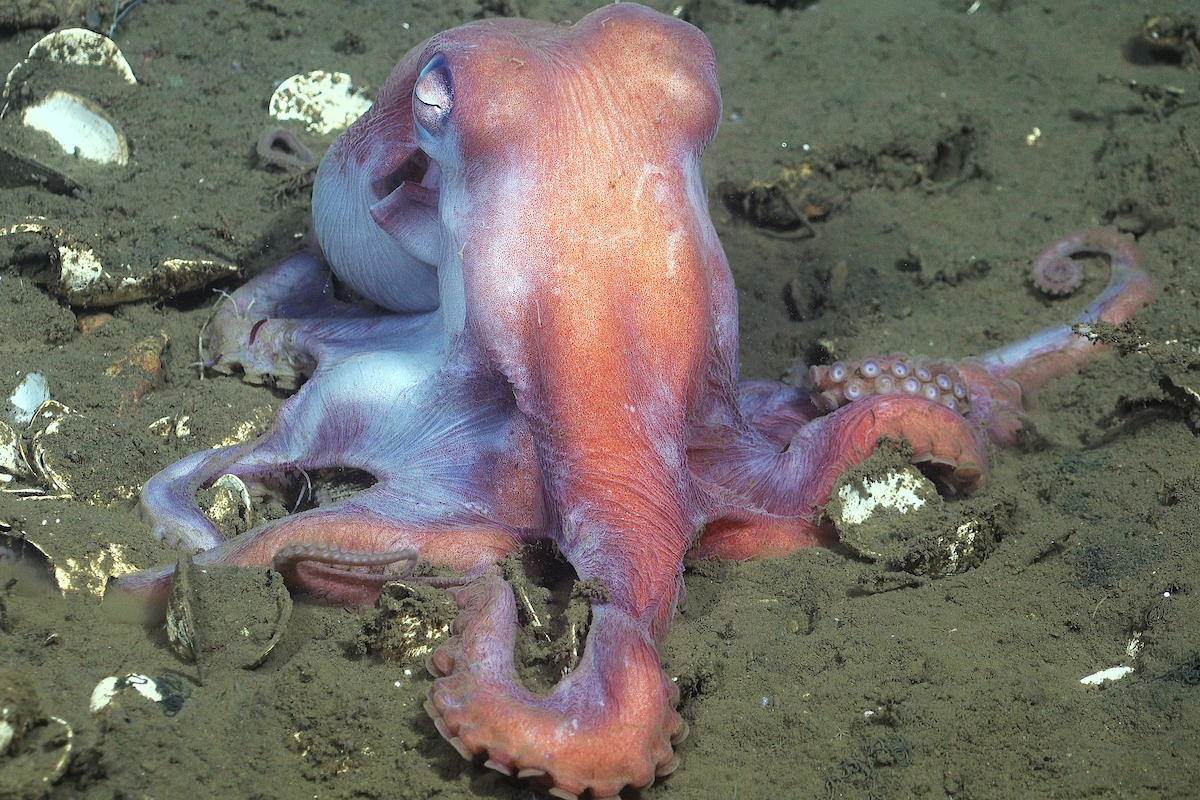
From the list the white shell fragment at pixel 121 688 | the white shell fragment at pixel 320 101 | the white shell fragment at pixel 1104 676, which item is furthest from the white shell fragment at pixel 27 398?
the white shell fragment at pixel 1104 676

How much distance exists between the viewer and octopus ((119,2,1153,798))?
244 centimetres

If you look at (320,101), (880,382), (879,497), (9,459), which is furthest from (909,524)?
(320,101)

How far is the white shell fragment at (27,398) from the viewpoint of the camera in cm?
352

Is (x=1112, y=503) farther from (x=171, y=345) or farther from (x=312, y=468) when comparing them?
(x=171, y=345)

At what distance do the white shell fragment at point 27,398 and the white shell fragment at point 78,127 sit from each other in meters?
1.51

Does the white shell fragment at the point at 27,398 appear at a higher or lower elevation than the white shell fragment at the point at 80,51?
lower

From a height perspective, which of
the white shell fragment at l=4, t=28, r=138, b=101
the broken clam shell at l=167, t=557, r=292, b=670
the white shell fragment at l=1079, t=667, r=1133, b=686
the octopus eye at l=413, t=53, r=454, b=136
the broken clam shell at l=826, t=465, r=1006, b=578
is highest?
the octopus eye at l=413, t=53, r=454, b=136

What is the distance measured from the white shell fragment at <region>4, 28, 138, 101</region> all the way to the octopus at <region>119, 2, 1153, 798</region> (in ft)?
7.74

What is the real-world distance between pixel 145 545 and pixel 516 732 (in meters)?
1.52

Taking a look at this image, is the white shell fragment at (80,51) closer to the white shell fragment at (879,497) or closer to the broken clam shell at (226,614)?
the broken clam shell at (226,614)

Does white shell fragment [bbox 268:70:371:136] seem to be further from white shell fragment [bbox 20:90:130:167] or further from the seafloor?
white shell fragment [bbox 20:90:130:167]

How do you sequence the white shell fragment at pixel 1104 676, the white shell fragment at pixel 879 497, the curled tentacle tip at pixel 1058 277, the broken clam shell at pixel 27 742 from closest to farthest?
1. the broken clam shell at pixel 27 742
2. the white shell fragment at pixel 1104 676
3. the white shell fragment at pixel 879 497
4. the curled tentacle tip at pixel 1058 277

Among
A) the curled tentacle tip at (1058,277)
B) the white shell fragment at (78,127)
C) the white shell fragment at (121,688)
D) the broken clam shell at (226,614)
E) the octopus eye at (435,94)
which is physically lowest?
the curled tentacle tip at (1058,277)

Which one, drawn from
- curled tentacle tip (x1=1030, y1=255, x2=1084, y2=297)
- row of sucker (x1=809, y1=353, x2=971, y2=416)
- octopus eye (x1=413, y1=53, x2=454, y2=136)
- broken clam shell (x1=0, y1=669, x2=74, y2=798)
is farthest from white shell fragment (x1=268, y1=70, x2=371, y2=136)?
broken clam shell (x1=0, y1=669, x2=74, y2=798)
